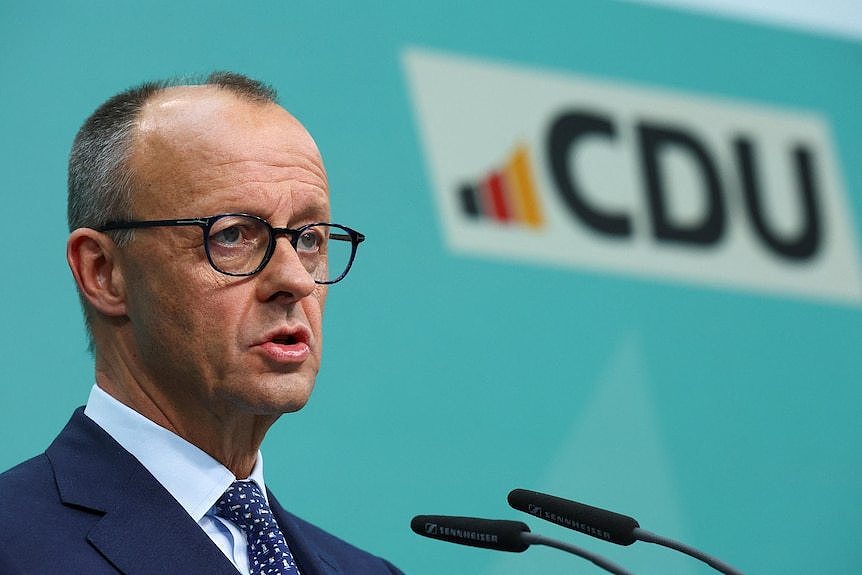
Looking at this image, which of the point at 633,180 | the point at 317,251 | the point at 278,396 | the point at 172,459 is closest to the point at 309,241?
the point at 317,251

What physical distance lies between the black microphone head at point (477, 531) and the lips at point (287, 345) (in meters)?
0.29

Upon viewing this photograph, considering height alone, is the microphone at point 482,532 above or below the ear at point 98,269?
below

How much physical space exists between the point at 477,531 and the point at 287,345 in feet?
1.22

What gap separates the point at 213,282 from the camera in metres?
1.84

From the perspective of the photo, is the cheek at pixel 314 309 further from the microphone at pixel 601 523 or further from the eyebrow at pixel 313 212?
the microphone at pixel 601 523

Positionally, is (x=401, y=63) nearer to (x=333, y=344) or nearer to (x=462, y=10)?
(x=462, y=10)

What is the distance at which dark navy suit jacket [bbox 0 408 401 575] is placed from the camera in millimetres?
1715

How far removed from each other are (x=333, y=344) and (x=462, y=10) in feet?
3.16

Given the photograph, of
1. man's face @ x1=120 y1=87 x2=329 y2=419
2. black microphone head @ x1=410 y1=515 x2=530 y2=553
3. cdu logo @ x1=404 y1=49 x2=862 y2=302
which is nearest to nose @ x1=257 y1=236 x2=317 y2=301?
man's face @ x1=120 y1=87 x2=329 y2=419

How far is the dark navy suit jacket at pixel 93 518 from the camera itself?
1715 millimetres

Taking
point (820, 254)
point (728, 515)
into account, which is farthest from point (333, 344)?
point (820, 254)

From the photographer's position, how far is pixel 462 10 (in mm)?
3457

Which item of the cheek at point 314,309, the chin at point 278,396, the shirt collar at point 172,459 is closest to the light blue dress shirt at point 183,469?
the shirt collar at point 172,459

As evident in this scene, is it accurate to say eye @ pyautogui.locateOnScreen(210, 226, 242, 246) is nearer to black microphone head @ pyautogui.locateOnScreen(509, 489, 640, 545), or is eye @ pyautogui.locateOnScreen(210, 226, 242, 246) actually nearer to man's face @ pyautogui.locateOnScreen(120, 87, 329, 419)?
man's face @ pyautogui.locateOnScreen(120, 87, 329, 419)
